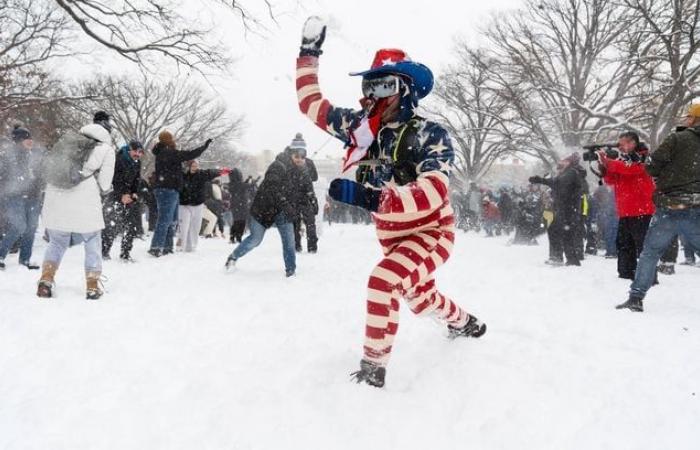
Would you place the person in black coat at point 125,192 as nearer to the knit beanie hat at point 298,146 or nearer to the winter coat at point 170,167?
the winter coat at point 170,167

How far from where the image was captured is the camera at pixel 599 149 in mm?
6137

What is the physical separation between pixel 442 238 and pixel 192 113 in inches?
1287

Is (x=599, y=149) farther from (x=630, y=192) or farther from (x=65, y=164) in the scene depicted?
(x=65, y=164)

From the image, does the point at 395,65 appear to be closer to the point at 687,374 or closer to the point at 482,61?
the point at 687,374

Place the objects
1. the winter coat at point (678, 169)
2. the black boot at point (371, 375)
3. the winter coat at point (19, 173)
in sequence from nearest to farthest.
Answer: the black boot at point (371, 375) → the winter coat at point (678, 169) → the winter coat at point (19, 173)

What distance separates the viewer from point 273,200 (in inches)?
254

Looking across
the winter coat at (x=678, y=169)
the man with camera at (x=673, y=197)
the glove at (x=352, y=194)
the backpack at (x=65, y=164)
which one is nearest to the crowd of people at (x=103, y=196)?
the backpack at (x=65, y=164)

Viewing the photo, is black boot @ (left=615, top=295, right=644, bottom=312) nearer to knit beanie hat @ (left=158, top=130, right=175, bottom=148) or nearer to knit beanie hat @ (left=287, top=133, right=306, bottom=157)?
knit beanie hat @ (left=287, top=133, right=306, bottom=157)

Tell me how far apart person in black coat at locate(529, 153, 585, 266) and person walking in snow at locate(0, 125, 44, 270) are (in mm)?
7574

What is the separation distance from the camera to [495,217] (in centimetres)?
1861

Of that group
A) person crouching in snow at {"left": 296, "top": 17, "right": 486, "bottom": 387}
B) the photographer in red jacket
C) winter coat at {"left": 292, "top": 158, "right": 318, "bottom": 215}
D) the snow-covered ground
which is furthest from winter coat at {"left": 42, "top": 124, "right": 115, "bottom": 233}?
the photographer in red jacket

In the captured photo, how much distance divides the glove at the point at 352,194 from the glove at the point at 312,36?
1.10m

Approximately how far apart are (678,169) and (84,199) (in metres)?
5.47

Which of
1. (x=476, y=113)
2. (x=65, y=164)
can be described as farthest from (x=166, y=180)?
(x=476, y=113)
